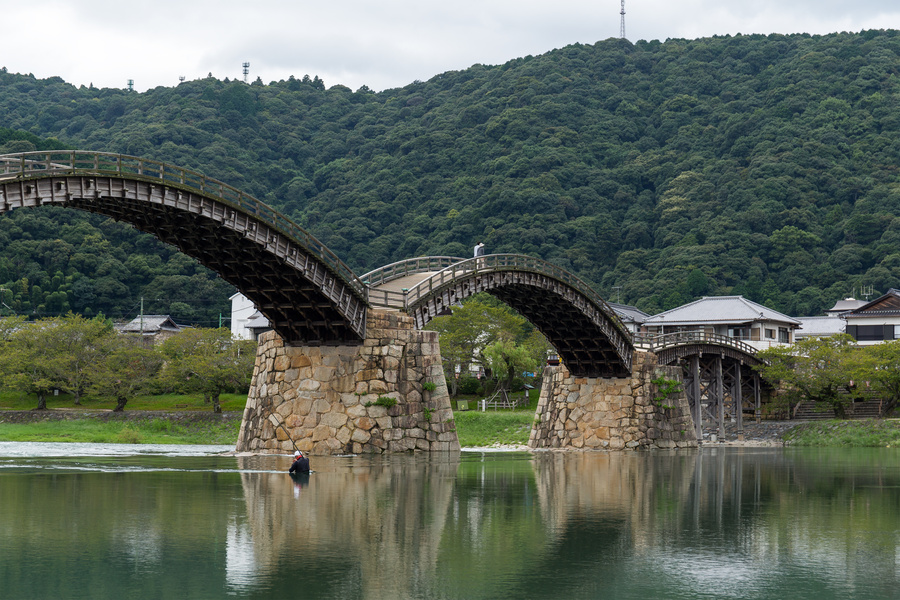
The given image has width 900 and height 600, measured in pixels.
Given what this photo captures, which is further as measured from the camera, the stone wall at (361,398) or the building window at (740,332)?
the building window at (740,332)

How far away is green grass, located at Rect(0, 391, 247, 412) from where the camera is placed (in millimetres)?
68750

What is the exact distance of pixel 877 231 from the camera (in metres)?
106

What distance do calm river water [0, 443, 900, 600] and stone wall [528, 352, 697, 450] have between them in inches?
815

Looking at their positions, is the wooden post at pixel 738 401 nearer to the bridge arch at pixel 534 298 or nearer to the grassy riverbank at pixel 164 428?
the grassy riverbank at pixel 164 428

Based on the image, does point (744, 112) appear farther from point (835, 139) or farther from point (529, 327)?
point (529, 327)

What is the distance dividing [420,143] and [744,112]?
41.7m

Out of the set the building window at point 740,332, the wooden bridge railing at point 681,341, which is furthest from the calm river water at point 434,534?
the building window at point 740,332

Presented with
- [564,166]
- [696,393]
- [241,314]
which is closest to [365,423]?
[696,393]

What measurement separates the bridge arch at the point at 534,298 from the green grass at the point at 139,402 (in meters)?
24.9

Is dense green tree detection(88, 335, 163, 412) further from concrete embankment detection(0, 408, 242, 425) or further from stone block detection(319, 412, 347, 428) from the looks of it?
stone block detection(319, 412, 347, 428)

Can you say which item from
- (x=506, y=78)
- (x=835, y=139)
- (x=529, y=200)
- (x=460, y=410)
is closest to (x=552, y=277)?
(x=460, y=410)

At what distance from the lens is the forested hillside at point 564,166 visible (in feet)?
333

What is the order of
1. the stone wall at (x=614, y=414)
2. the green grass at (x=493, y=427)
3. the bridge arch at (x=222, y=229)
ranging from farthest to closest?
the green grass at (x=493, y=427) → the stone wall at (x=614, y=414) → the bridge arch at (x=222, y=229)

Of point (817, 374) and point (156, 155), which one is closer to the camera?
point (817, 374)
